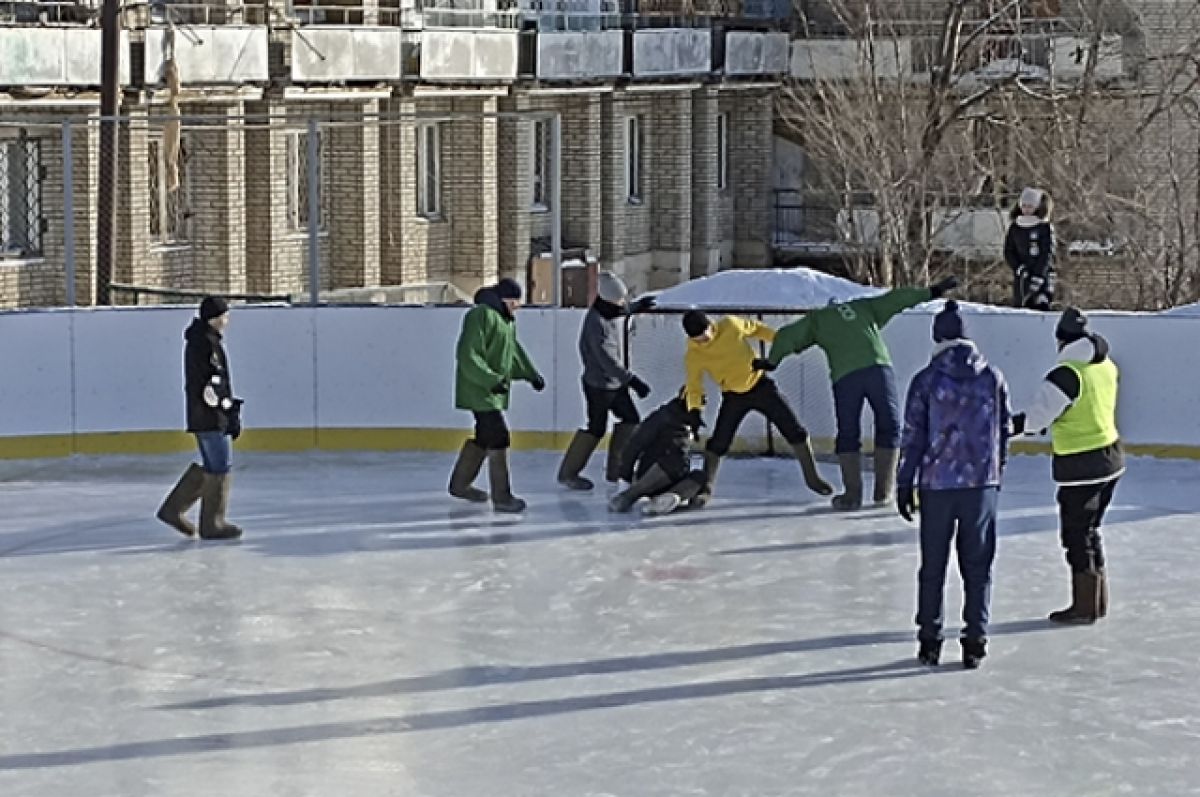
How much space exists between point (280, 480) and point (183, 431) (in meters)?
1.10

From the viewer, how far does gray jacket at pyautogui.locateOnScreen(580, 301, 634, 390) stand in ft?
48.8

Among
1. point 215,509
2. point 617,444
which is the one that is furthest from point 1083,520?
point 215,509

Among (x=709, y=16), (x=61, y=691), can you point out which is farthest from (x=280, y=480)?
(x=709, y=16)

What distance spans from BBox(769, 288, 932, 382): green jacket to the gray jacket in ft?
3.55

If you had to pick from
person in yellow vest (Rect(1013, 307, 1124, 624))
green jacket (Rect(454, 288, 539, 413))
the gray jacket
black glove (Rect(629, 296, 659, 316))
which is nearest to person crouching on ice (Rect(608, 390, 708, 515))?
the gray jacket

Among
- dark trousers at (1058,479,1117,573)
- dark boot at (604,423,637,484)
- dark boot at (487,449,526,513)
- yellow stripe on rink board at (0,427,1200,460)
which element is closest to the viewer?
dark trousers at (1058,479,1117,573)

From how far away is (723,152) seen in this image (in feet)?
136

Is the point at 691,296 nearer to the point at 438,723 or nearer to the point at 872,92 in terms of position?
the point at 438,723

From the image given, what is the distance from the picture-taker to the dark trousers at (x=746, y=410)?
14.4 m

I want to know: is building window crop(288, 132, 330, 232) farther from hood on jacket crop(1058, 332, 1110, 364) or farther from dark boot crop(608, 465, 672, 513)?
hood on jacket crop(1058, 332, 1110, 364)

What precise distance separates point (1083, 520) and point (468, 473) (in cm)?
432

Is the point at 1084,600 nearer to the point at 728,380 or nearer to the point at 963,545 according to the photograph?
the point at 963,545

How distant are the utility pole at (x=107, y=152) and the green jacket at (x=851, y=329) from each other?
779cm

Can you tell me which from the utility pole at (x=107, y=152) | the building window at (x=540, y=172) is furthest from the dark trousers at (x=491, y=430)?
the building window at (x=540, y=172)
